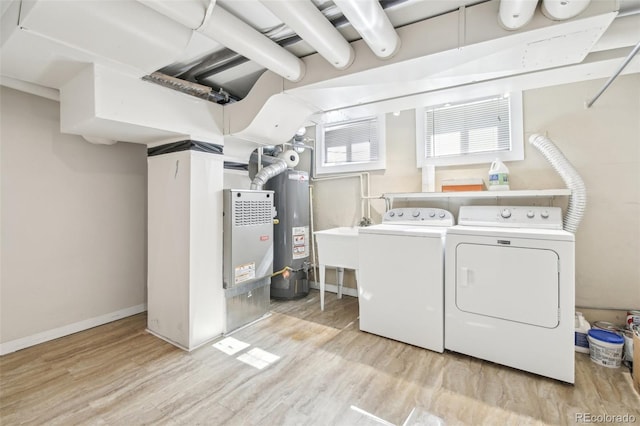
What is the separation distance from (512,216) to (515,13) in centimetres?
164

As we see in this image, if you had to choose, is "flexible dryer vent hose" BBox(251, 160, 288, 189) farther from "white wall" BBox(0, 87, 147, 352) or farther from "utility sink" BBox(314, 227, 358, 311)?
"white wall" BBox(0, 87, 147, 352)

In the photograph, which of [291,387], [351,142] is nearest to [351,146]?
[351,142]

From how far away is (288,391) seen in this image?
5.91ft

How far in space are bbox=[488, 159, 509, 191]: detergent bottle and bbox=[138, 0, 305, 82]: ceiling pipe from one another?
1914mm

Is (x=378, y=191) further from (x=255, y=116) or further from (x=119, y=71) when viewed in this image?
(x=119, y=71)

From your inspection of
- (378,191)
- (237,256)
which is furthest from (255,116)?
(378,191)

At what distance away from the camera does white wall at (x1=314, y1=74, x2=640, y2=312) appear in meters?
2.28

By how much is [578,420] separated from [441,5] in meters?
2.41

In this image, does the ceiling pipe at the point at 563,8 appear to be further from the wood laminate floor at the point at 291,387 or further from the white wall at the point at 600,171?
the wood laminate floor at the point at 291,387

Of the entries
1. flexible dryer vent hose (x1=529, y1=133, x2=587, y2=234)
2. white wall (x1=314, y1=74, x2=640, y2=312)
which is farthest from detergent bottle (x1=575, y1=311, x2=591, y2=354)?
flexible dryer vent hose (x1=529, y1=133, x2=587, y2=234)

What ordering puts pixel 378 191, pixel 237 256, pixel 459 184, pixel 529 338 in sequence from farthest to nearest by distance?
pixel 378 191 < pixel 459 184 < pixel 237 256 < pixel 529 338

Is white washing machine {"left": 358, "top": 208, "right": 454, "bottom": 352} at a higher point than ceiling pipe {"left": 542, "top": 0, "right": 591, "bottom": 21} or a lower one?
lower

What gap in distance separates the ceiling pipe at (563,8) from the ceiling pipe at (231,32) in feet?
4.62

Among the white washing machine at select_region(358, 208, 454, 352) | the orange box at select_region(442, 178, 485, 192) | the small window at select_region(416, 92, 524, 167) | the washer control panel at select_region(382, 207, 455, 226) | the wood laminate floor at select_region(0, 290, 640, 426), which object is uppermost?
the small window at select_region(416, 92, 524, 167)
